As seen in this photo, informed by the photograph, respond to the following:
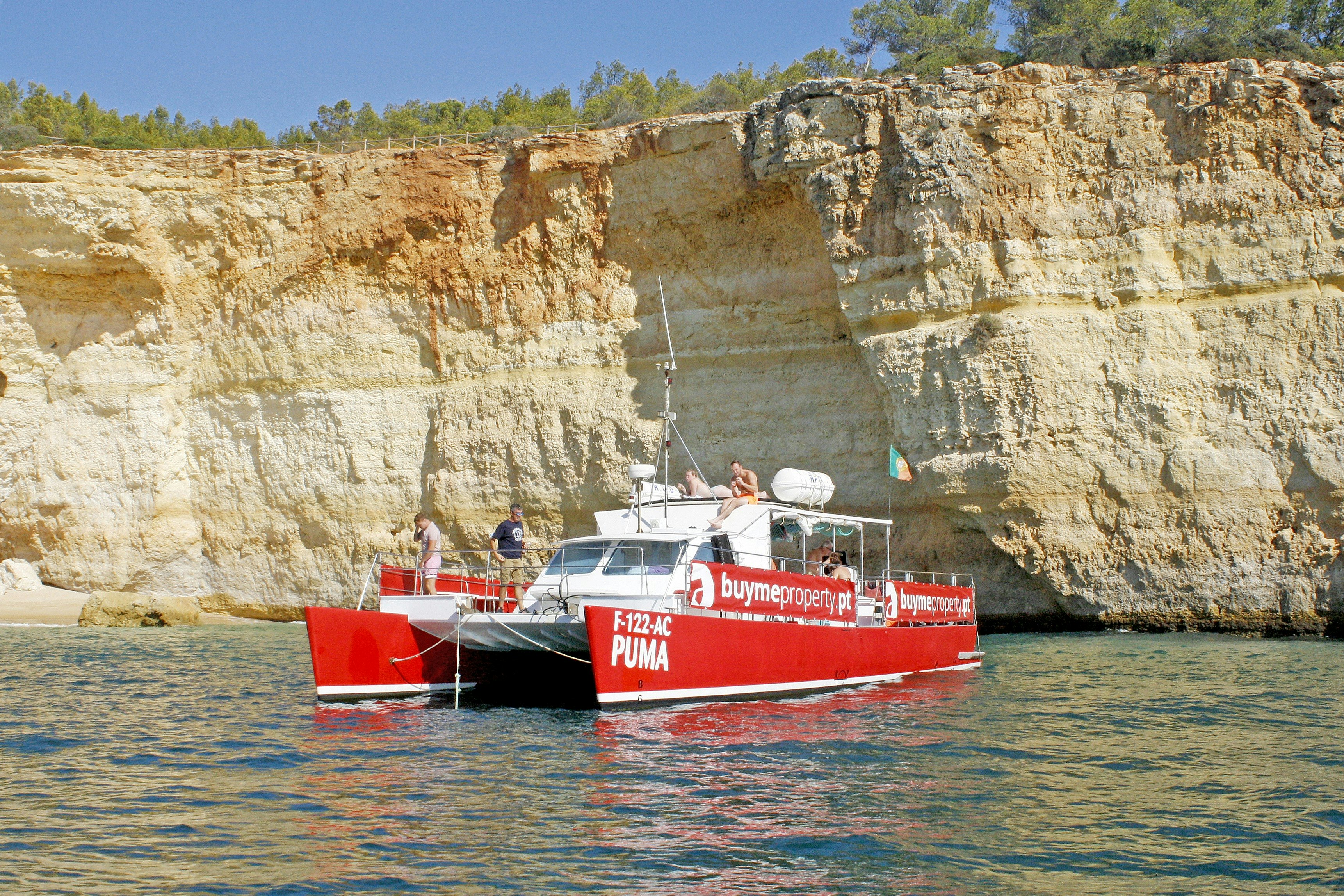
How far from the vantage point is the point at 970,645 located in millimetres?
16312

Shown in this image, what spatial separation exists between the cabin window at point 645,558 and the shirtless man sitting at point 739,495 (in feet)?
3.09

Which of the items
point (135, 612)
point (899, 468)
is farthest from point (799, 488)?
point (135, 612)

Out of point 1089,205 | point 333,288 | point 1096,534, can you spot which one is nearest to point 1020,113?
point 1089,205

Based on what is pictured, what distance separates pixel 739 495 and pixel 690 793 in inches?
241

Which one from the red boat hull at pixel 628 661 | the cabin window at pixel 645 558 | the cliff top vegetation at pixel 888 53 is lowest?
the red boat hull at pixel 628 661

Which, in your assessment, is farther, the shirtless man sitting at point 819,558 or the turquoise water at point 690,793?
the shirtless man sitting at point 819,558

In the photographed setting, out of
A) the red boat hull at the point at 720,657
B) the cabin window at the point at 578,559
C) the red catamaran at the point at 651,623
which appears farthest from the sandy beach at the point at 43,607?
the red boat hull at the point at 720,657

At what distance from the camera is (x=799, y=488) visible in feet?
47.9

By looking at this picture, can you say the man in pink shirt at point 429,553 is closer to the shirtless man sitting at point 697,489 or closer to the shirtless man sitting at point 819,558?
the shirtless man sitting at point 697,489

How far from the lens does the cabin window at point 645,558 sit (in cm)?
1250

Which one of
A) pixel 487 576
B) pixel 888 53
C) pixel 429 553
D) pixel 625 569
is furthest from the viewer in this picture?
pixel 888 53

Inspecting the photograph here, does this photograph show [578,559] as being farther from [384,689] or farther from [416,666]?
[384,689]

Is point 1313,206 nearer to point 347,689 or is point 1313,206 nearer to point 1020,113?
point 1020,113

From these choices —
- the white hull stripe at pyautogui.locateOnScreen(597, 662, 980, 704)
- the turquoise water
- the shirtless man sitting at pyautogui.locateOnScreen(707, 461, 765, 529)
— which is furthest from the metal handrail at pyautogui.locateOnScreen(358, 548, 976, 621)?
the turquoise water
